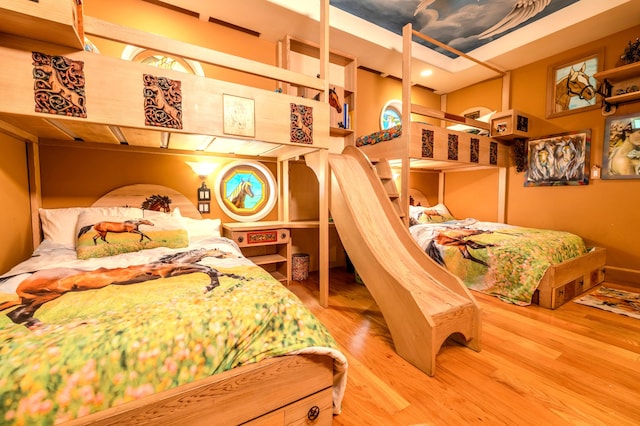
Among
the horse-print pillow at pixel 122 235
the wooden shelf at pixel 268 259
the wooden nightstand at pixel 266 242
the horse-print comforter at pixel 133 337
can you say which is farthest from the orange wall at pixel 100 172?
the horse-print comforter at pixel 133 337

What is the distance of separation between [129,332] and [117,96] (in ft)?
4.59

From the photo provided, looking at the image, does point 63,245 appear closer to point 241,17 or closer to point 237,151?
point 237,151

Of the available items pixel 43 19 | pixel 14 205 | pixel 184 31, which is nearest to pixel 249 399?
pixel 43 19

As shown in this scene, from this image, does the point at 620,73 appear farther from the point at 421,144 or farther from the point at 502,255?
the point at 502,255

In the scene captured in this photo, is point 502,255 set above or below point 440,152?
below

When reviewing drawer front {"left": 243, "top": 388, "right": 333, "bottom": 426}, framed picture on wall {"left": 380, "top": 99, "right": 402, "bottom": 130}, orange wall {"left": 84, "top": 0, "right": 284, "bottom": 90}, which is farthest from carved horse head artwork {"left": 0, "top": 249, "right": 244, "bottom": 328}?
framed picture on wall {"left": 380, "top": 99, "right": 402, "bottom": 130}

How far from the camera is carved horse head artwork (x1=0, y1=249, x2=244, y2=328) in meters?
1.02

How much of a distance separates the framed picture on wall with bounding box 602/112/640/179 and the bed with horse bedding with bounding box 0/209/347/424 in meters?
4.22

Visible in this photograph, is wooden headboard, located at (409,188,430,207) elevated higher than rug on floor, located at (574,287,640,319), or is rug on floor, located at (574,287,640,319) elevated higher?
wooden headboard, located at (409,188,430,207)

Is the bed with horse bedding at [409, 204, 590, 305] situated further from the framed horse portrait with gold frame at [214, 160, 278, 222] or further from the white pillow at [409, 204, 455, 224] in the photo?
the framed horse portrait with gold frame at [214, 160, 278, 222]

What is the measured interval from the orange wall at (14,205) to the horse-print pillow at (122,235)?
367 mm

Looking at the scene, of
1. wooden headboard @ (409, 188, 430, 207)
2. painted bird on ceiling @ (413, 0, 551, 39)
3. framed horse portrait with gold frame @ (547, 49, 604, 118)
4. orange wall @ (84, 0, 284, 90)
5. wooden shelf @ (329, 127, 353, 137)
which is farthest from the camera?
wooden headboard @ (409, 188, 430, 207)

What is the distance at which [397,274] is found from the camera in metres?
1.98

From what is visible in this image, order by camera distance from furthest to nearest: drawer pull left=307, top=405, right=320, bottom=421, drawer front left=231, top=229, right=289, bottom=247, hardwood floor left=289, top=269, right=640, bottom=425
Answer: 1. drawer front left=231, top=229, right=289, bottom=247
2. hardwood floor left=289, top=269, right=640, bottom=425
3. drawer pull left=307, top=405, right=320, bottom=421
